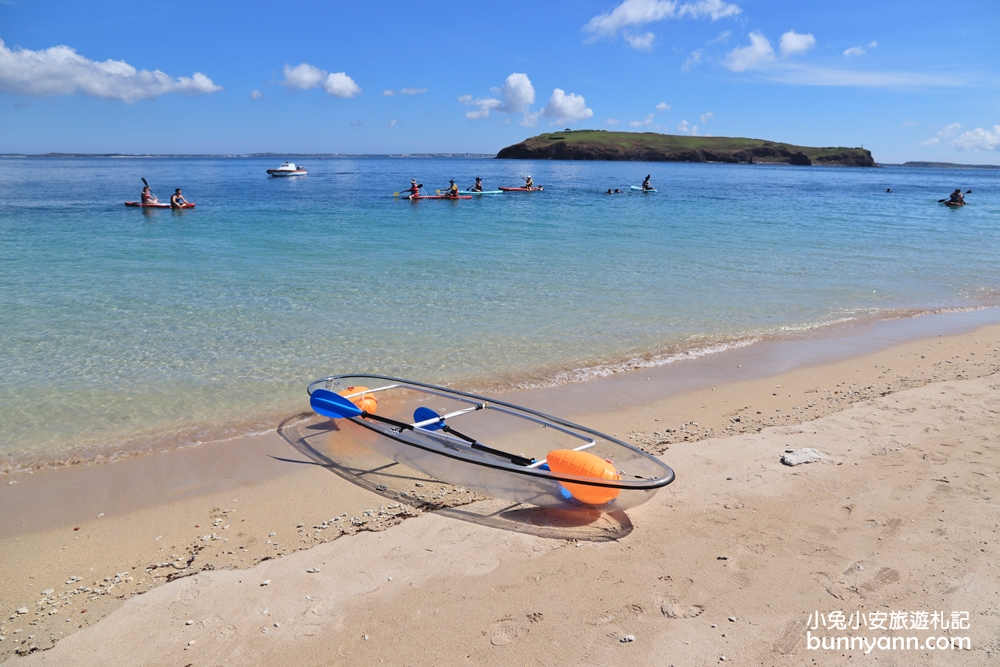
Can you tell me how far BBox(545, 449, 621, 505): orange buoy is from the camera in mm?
5281

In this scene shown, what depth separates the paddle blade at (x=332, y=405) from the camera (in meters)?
7.38

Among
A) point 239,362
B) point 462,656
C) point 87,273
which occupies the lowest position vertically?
point 462,656

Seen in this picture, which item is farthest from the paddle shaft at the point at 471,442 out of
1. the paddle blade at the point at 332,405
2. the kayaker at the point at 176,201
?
the kayaker at the point at 176,201

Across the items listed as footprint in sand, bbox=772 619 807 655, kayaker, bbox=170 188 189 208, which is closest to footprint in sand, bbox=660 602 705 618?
footprint in sand, bbox=772 619 807 655

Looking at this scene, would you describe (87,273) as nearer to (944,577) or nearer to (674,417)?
(674,417)

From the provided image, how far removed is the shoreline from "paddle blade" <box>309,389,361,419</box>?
690 millimetres

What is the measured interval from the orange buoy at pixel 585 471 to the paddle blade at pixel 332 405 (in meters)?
2.86

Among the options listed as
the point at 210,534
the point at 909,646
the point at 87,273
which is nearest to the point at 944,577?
the point at 909,646

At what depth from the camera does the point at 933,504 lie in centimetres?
539

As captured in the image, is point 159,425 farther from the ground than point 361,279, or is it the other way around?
point 361,279

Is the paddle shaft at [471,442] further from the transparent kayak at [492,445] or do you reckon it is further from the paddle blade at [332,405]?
the paddle blade at [332,405]

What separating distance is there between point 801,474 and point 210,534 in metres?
5.83

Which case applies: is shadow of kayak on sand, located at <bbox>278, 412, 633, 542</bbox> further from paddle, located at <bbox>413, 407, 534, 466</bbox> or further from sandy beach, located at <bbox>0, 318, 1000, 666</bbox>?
paddle, located at <bbox>413, 407, 534, 466</bbox>

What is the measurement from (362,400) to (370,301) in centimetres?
611
